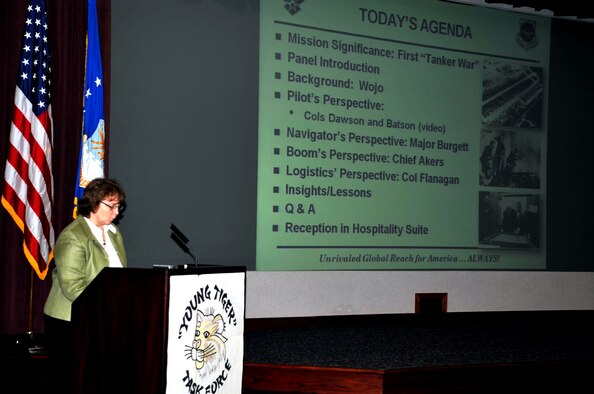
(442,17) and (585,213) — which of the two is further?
(585,213)

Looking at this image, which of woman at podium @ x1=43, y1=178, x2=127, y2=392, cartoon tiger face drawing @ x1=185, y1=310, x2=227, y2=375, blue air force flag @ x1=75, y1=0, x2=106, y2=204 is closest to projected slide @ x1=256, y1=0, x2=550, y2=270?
blue air force flag @ x1=75, y1=0, x2=106, y2=204

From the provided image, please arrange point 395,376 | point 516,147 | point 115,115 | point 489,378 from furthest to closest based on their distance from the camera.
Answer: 1. point 516,147
2. point 115,115
3. point 489,378
4. point 395,376

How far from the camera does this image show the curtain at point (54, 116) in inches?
195

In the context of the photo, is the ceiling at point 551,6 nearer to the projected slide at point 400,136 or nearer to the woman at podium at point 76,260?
the projected slide at point 400,136

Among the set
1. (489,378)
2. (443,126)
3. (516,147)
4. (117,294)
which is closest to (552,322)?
(516,147)

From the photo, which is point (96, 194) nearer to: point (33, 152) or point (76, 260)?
point (76, 260)

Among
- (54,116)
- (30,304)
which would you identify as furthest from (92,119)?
(30,304)

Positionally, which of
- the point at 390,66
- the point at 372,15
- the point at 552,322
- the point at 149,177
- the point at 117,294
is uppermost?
the point at 372,15

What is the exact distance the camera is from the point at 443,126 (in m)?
6.99

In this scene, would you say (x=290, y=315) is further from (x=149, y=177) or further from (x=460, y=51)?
(x=460, y=51)

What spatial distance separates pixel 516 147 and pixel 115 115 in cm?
391

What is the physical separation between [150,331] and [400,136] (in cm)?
432

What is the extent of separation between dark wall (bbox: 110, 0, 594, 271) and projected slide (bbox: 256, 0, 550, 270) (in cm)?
17

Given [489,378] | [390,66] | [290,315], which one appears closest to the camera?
[489,378]
